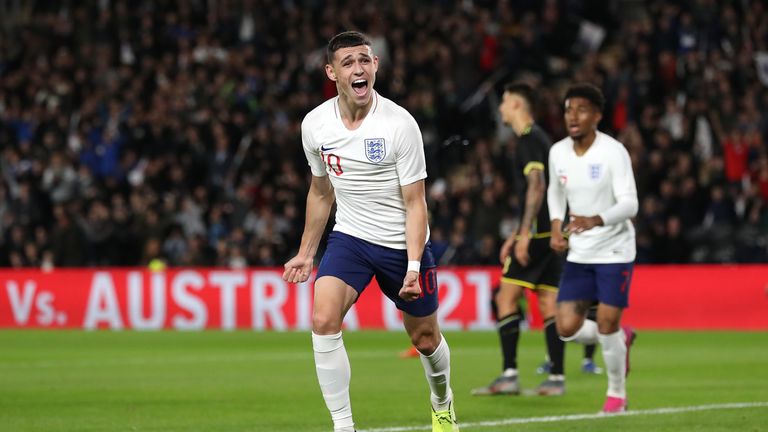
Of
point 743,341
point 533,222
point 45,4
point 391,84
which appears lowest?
point 743,341

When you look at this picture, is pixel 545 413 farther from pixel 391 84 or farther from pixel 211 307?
pixel 391 84

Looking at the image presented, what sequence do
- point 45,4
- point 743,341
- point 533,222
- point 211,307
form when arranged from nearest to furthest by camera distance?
1. point 533,222
2. point 743,341
3. point 211,307
4. point 45,4

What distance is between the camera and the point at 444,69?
83.1 feet

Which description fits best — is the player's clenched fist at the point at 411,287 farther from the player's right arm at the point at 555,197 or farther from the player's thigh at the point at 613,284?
the player's right arm at the point at 555,197

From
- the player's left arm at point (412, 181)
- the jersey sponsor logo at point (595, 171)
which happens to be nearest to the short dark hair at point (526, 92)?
the jersey sponsor logo at point (595, 171)

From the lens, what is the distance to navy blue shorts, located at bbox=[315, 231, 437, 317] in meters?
7.88

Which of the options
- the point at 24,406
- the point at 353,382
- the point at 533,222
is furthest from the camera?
the point at 353,382

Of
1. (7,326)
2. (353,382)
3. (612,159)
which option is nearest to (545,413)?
(612,159)

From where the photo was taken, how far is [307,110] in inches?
993

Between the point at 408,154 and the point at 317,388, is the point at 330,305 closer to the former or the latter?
the point at 408,154

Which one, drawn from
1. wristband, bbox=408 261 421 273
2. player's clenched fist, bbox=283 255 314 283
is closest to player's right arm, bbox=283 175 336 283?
player's clenched fist, bbox=283 255 314 283

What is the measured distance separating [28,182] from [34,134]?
1.60 m

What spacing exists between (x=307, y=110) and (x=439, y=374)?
17320 mm

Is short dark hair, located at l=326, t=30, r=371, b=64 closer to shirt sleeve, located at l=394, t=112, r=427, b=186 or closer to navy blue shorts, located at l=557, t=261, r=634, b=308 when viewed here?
shirt sleeve, located at l=394, t=112, r=427, b=186
